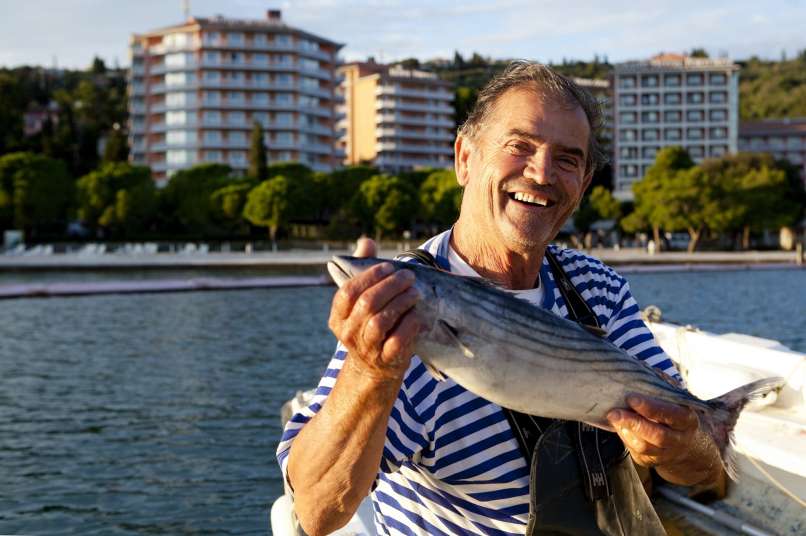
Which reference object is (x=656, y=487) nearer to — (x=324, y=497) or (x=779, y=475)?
(x=779, y=475)

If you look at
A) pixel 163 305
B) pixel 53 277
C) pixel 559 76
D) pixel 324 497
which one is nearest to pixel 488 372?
pixel 324 497

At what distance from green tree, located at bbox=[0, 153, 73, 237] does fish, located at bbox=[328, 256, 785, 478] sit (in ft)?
254

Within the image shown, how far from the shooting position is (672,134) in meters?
131

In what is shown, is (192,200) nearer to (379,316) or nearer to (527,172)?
(527,172)

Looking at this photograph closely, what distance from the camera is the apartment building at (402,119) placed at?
134 meters

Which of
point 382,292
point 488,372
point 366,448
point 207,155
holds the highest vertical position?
point 207,155

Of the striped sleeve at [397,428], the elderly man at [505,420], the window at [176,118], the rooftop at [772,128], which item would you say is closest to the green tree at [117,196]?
the window at [176,118]

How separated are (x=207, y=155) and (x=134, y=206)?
121ft

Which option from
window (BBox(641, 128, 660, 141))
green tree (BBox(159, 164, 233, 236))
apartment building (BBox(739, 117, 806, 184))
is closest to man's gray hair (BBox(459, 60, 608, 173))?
green tree (BBox(159, 164, 233, 236))

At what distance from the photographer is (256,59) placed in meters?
116

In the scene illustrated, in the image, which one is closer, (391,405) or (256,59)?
(391,405)

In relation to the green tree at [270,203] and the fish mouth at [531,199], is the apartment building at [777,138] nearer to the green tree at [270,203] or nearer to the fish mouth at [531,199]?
the green tree at [270,203]

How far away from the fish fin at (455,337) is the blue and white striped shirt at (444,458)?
36cm

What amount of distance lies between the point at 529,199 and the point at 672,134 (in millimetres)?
134751
